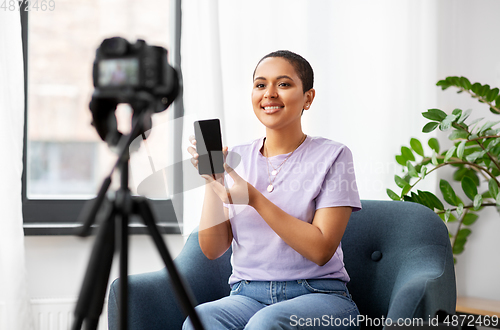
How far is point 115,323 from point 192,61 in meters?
1.10

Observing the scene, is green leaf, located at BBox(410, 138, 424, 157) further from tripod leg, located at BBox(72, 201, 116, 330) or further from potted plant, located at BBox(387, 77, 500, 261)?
tripod leg, located at BBox(72, 201, 116, 330)

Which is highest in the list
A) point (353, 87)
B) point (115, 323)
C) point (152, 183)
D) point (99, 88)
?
point (353, 87)

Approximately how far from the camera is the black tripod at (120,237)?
0.54 m

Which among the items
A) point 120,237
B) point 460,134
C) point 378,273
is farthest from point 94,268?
point 460,134

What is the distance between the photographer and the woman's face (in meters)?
1.09

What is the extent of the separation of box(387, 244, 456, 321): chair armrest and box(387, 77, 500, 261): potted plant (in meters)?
0.52

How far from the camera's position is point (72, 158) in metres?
1.81

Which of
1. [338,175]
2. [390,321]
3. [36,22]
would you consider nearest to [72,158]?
[36,22]

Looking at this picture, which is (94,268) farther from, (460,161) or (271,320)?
(460,161)

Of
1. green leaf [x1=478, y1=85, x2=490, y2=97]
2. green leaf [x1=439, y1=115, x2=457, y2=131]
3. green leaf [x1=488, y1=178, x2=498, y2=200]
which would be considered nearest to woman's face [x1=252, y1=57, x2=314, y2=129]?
green leaf [x1=439, y1=115, x2=457, y2=131]

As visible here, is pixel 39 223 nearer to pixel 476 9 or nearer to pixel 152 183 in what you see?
pixel 152 183

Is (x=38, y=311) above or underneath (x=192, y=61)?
underneath

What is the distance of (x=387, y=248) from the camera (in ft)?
4.03

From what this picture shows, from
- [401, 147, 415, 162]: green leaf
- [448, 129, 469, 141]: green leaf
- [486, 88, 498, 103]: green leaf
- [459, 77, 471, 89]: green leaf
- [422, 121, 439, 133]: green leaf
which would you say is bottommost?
[401, 147, 415, 162]: green leaf
